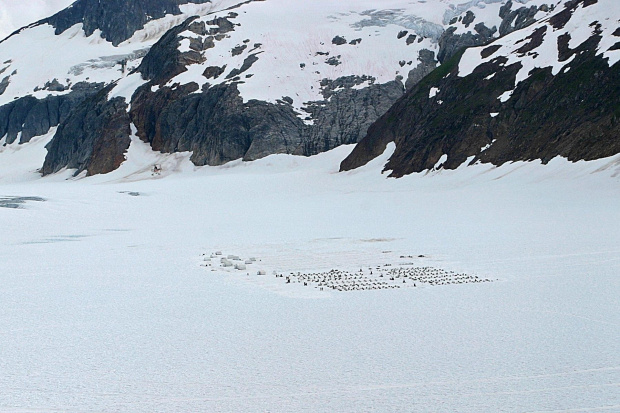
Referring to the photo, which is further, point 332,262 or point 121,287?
point 332,262

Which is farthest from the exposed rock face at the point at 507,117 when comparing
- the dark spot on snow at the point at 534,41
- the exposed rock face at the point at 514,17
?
the exposed rock face at the point at 514,17

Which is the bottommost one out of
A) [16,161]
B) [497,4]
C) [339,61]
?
[16,161]

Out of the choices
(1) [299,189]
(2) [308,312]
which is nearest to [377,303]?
(2) [308,312]

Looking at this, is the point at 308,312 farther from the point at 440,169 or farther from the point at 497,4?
the point at 497,4

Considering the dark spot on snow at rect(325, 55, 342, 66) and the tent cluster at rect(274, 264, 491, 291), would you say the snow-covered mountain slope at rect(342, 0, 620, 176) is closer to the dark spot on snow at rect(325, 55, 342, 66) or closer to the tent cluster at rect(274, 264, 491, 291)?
the tent cluster at rect(274, 264, 491, 291)

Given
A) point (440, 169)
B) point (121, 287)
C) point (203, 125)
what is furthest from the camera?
point (203, 125)

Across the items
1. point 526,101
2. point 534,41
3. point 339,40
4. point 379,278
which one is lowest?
point 379,278

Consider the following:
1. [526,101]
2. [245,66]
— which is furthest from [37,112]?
[526,101]

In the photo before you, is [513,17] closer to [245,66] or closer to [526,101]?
[245,66]
